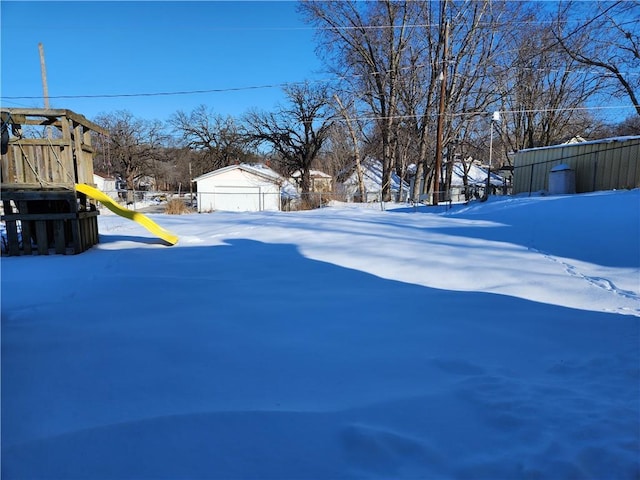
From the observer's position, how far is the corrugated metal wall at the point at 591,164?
1372cm

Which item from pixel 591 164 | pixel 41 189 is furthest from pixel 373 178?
pixel 41 189

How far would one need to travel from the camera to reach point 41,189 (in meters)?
6.27

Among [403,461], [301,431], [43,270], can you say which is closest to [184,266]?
[43,270]

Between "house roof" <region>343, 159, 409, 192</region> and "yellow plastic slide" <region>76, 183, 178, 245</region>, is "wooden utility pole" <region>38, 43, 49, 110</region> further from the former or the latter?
"house roof" <region>343, 159, 409, 192</region>

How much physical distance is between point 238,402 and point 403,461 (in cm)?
83

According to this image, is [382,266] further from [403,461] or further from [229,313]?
[403,461]

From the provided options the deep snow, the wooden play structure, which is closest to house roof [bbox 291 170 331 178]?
the wooden play structure

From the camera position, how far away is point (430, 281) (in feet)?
14.3

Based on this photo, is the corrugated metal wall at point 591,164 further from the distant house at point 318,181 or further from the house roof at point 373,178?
the distant house at point 318,181

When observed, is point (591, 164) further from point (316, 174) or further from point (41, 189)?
point (316, 174)

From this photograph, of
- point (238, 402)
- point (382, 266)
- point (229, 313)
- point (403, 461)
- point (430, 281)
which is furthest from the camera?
point (382, 266)

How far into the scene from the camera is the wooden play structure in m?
6.16

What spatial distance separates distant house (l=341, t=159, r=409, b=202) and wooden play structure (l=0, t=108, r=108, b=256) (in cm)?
2315

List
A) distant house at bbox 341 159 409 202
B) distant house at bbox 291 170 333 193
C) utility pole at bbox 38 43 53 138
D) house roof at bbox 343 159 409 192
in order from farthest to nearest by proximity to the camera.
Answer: house roof at bbox 343 159 409 192
distant house at bbox 291 170 333 193
distant house at bbox 341 159 409 202
utility pole at bbox 38 43 53 138
